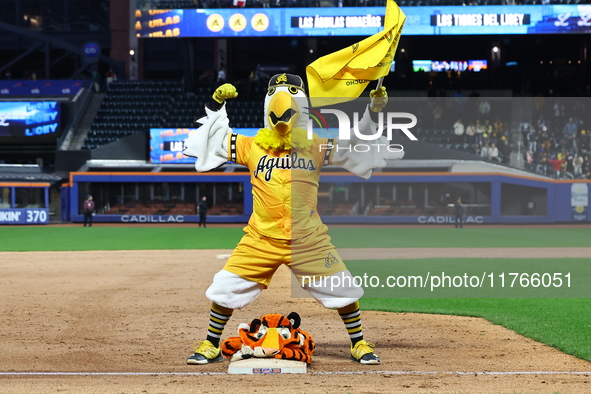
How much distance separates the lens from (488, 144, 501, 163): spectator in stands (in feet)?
99.0

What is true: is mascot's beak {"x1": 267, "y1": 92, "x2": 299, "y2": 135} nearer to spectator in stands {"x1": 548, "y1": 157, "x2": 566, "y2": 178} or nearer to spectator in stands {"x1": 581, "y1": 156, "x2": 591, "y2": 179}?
spectator in stands {"x1": 548, "y1": 157, "x2": 566, "y2": 178}

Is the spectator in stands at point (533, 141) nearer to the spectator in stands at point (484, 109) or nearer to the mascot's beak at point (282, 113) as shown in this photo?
the spectator in stands at point (484, 109)

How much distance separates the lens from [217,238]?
83.7ft

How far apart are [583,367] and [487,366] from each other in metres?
0.86

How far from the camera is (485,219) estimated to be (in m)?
31.5

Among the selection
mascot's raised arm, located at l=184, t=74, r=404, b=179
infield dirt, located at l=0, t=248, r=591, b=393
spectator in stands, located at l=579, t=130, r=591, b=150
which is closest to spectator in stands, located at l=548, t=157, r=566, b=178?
spectator in stands, located at l=579, t=130, r=591, b=150

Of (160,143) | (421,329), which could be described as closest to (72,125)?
(160,143)

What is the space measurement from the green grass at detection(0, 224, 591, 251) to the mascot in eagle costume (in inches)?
492

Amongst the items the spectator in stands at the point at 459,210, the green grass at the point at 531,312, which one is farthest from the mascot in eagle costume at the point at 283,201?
the spectator in stands at the point at 459,210

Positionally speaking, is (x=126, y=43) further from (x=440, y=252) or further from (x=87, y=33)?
(x=440, y=252)

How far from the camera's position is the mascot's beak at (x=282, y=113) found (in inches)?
261

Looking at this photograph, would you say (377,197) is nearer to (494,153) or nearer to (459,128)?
(459,128)

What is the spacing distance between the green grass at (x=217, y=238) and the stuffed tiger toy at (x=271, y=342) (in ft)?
40.8

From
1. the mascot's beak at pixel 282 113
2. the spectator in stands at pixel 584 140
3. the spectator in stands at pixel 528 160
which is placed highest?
the spectator in stands at pixel 584 140
